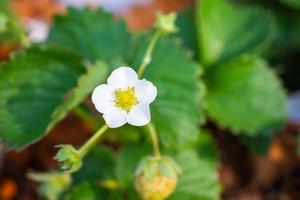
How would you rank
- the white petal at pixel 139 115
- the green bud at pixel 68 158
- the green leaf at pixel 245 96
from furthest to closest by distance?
the green leaf at pixel 245 96 < the green bud at pixel 68 158 < the white petal at pixel 139 115

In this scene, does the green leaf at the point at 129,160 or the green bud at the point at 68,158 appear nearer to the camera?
the green bud at the point at 68,158

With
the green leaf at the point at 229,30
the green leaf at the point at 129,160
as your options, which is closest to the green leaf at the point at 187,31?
the green leaf at the point at 229,30

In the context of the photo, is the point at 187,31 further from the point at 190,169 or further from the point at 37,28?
the point at 37,28

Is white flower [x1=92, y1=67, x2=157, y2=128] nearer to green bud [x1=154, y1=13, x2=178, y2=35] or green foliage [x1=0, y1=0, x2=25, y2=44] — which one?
green bud [x1=154, y1=13, x2=178, y2=35]

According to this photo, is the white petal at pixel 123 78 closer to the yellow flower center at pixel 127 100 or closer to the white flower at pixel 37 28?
the yellow flower center at pixel 127 100

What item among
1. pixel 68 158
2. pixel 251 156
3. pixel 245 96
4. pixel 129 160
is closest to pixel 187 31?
pixel 245 96

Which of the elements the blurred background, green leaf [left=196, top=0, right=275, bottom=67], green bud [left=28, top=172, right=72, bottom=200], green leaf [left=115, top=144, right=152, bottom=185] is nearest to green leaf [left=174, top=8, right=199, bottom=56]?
green leaf [left=196, top=0, right=275, bottom=67]
